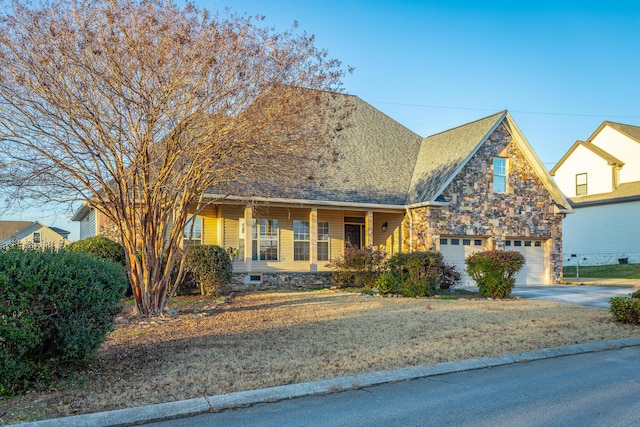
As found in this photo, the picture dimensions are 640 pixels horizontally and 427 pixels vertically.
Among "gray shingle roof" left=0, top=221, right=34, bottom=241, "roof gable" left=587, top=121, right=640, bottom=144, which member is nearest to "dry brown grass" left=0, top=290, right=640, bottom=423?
"roof gable" left=587, top=121, right=640, bottom=144

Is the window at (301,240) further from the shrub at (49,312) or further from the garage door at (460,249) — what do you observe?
the shrub at (49,312)

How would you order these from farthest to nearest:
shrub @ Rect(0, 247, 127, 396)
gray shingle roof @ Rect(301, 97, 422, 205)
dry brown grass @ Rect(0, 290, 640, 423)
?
gray shingle roof @ Rect(301, 97, 422, 205)
dry brown grass @ Rect(0, 290, 640, 423)
shrub @ Rect(0, 247, 127, 396)

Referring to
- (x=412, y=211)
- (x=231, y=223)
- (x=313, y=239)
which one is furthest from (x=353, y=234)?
(x=231, y=223)

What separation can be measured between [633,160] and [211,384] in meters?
30.2

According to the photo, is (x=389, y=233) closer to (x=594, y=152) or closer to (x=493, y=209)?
(x=493, y=209)

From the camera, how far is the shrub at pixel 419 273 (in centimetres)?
1512

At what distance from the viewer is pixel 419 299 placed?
578 inches

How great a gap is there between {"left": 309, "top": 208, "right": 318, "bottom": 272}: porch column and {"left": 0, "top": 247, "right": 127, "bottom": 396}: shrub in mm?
12372

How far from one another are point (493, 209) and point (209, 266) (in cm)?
1110

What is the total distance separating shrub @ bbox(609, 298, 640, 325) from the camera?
9781 millimetres

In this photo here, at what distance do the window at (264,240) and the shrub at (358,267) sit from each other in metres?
2.33

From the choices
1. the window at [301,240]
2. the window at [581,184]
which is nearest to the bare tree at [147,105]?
the window at [301,240]

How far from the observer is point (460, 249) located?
19547 mm

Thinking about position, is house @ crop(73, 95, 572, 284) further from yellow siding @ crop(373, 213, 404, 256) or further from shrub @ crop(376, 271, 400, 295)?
shrub @ crop(376, 271, 400, 295)
